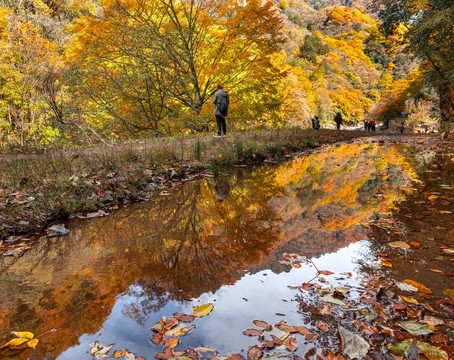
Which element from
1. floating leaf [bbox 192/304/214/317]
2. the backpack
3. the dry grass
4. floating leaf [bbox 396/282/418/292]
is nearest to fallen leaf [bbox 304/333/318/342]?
floating leaf [bbox 192/304/214/317]

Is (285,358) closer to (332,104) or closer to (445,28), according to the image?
(445,28)

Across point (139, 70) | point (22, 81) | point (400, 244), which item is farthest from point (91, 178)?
point (22, 81)

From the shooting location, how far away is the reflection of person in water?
5.12 meters

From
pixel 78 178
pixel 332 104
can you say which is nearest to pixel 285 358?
pixel 78 178

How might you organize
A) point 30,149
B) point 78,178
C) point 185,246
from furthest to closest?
point 30,149 → point 78,178 → point 185,246

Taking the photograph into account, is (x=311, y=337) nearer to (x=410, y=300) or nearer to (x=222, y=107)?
(x=410, y=300)

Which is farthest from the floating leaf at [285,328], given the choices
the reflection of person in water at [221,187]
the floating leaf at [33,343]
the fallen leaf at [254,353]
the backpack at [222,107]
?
the backpack at [222,107]

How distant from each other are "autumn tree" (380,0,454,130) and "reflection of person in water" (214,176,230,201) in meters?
8.56

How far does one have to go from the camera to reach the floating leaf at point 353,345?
1579 mm

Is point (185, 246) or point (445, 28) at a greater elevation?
point (445, 28)

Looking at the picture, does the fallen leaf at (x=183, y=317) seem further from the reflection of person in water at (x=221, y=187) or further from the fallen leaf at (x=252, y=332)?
the reflection of person in water at (x=221, y=187)

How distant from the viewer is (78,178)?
4.36m

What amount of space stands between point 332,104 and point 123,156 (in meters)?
52.6

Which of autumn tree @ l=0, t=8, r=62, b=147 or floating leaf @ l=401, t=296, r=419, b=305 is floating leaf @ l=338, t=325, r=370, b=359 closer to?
floating leaf @ l=401, t=296, r=419, b=305
